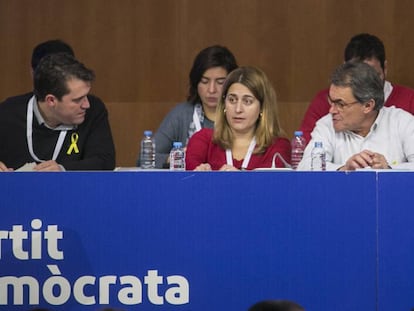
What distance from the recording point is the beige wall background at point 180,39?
7621 mm

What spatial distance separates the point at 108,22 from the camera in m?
7.74

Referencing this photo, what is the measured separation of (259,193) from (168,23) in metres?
3.31

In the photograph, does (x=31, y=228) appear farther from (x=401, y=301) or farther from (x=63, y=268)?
(x=401, y=301)

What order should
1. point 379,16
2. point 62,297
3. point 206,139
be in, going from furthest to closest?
point 379,16 < point 206,139 < point 62,297

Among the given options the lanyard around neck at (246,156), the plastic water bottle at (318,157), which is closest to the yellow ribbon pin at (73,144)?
the lanyard around neck at (246,156)

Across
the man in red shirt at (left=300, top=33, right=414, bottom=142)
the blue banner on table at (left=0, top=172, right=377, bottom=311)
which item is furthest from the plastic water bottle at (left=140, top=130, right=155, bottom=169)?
the blue banner on table at (left=0, top=172, right=377, bottom=311)

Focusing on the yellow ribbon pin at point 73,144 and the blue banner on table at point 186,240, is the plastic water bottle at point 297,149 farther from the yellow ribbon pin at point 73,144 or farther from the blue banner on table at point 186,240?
the yellow ribbon pin at point 73,144

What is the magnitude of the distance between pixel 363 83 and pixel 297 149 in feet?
1.56

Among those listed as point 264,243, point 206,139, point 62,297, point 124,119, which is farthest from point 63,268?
point 124,119

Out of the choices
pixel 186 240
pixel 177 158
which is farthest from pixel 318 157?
pixel 186 240

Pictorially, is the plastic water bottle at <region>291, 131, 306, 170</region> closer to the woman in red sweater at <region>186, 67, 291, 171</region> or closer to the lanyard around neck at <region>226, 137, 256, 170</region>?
the woman in red sweater at <region>186, 67, 291, 171</region>

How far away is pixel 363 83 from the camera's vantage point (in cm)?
561

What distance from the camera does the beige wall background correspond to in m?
7.62

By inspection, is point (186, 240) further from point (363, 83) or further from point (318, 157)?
point (363, 83)
